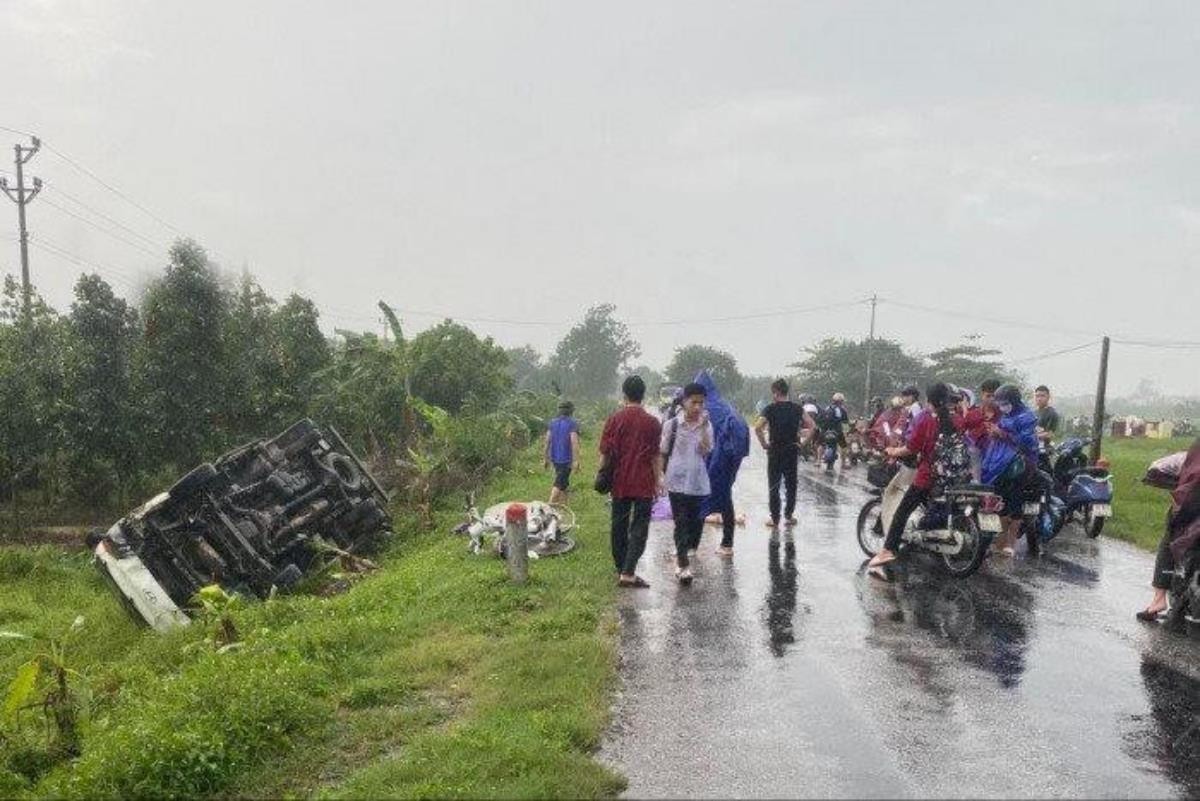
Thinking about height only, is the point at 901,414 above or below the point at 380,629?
above

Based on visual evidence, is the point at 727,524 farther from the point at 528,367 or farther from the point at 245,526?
the point at 528,367

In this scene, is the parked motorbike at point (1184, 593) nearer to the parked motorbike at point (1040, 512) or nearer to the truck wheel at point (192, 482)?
the parked motorbike at point (1040, 512)

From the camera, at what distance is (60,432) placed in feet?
64.1

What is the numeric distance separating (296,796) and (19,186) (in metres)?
32.9

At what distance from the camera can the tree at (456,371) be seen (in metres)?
30.4

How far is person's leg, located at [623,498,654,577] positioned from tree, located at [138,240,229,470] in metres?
15.6

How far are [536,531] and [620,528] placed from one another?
2.22 m

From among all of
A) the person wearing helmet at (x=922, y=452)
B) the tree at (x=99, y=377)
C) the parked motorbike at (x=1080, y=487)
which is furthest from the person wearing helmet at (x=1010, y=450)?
the tree at (x=99, y=377)

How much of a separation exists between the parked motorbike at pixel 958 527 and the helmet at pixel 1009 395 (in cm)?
149

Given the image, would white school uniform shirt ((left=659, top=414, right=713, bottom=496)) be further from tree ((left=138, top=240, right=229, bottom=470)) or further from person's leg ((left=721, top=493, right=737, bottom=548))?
tree ((left=138, top=240, right=229, bottom=470))

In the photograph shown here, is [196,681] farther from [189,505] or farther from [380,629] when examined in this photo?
[189,505]

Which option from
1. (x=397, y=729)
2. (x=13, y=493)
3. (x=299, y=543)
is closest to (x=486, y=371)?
(x=13, y=493)

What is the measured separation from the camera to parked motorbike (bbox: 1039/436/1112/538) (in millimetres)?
11320

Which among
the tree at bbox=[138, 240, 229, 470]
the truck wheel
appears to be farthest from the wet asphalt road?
the tree at bbox=[138, 240, 229, 470]
